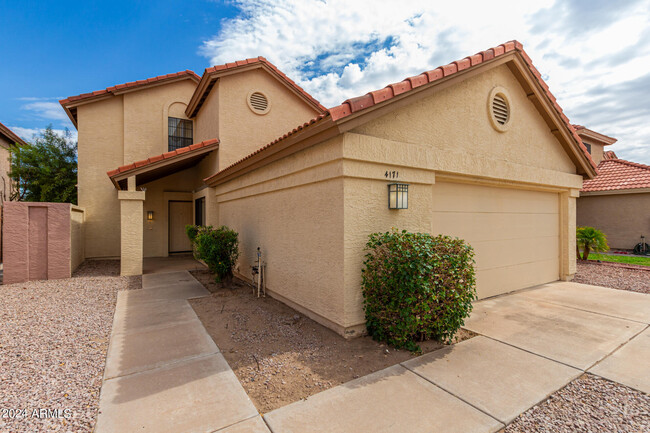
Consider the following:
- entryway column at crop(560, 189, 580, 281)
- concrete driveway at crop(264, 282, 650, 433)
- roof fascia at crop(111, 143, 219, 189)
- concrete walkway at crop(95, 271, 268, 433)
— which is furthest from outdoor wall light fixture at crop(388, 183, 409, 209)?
roof fascia at crop(111, 143, 219, 189)

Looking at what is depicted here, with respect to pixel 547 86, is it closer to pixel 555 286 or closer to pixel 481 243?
pixel 481 243

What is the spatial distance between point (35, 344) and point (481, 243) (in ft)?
25.4

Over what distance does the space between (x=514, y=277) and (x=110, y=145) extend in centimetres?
1565

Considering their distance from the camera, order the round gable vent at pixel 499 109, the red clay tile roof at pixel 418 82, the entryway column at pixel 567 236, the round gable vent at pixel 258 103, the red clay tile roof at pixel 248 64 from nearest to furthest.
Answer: the red clay tile roof at pixel 418 82, the round gable vent at pixel 499 109, the entryway column at pixel 567 236, the red clay tile roof at pixel 248 64, the round gable vent at pixel 258 103

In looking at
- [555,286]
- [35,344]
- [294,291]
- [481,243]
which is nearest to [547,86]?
[481,243]

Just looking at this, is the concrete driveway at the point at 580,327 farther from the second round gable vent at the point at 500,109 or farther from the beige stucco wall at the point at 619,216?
the beige stucco wall at the point at 619,216

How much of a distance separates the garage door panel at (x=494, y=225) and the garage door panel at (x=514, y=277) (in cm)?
74

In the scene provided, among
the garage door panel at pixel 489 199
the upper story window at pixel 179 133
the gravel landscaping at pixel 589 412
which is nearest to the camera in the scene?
the gravel landscaping at pixel 589 412

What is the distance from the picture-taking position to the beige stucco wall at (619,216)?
41.4ft

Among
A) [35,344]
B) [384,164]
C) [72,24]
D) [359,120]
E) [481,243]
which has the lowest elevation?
[35,344]

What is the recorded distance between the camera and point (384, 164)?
4613 millimetres

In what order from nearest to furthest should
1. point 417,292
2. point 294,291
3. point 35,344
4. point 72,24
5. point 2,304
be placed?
point 417,292 < point 35,344 < point 294,291 < point 2,304 < point 72,24

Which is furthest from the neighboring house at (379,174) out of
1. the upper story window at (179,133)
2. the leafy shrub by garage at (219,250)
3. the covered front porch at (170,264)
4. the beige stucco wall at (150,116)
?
the upper story window at (179,133)

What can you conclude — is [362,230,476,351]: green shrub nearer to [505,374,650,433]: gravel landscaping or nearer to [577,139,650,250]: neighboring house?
[505,374,650,433]: gravel landscaping
